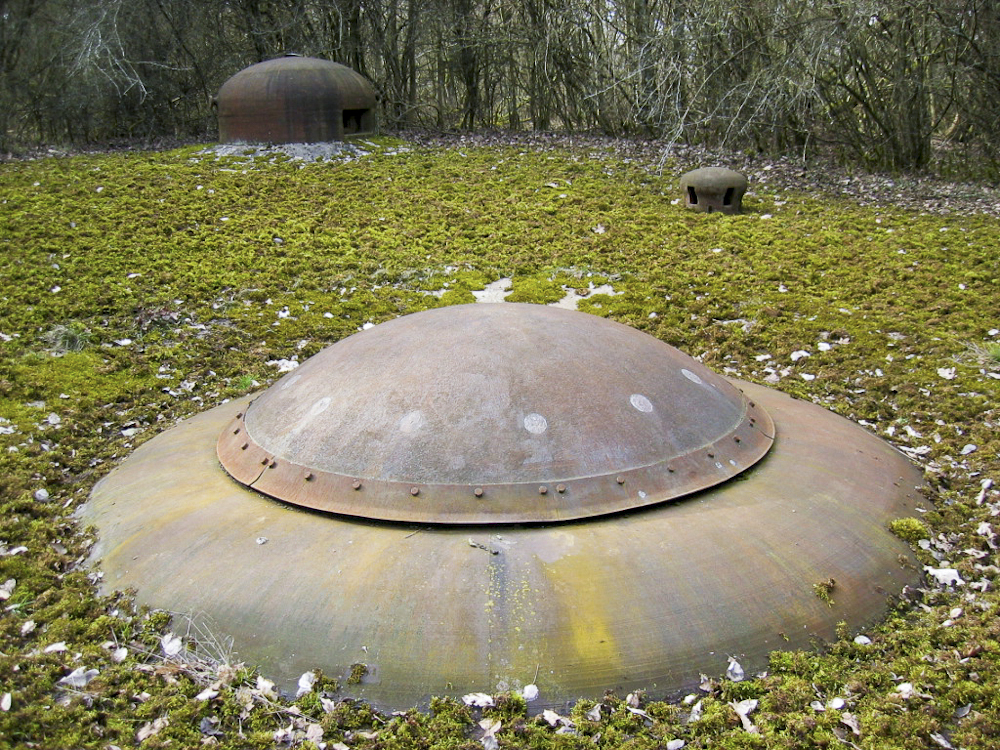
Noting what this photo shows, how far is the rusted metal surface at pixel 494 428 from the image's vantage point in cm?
318

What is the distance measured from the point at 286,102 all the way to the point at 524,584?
12.1 m

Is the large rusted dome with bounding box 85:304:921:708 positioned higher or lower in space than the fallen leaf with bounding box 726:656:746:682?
higher

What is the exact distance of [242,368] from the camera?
21.3ft

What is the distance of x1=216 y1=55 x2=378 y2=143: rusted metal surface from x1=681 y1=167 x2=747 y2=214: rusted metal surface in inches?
247

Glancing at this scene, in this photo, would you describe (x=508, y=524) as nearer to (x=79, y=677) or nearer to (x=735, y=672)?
(x=735, y=672)

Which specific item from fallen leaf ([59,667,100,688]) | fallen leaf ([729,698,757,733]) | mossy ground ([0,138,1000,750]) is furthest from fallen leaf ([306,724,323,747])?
fallen leaf ([729,698,757,733])

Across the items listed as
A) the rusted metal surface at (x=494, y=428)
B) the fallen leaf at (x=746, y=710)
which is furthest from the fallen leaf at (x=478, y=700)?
the fallen leaf at (x=746, y=710)

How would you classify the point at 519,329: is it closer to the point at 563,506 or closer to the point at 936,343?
the point at 563,506

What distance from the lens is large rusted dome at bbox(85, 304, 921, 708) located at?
2846mm

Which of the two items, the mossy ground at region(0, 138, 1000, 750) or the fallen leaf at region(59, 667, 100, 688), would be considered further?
the fallen leaf at region(59, 667, 100, 688)

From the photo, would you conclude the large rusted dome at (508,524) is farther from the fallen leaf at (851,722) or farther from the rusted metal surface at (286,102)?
the rusted metal surface at (286,102)

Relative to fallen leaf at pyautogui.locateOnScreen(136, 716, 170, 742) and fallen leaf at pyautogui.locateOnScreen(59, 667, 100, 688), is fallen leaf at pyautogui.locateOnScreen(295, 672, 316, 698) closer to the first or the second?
fallen leaf at pyautogui.locateOnScreen(136, 716, 170, 742)

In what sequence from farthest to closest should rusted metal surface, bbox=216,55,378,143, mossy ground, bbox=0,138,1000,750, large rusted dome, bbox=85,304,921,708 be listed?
rusted metal surface, bbox=216,55,378,143 < large rusted dome, bbox=85,304,921,708 < mossy ground, bbox=0,138,1000,750

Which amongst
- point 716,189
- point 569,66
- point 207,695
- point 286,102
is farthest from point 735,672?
point 569,66
